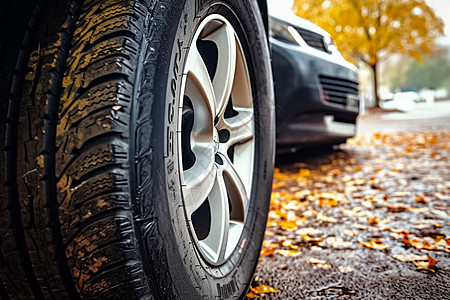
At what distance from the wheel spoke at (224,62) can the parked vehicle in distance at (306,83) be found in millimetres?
1785

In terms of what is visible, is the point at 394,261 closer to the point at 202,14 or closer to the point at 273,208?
the point at 273,208

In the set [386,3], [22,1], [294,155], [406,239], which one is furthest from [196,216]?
[386,3]

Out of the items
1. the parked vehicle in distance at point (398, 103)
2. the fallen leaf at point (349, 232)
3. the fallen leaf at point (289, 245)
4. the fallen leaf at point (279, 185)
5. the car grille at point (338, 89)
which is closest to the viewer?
the fallen leaf at point (289, 245)

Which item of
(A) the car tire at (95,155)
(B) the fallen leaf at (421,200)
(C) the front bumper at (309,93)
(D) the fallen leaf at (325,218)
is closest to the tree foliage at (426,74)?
(C) the front bumper at (309,93)

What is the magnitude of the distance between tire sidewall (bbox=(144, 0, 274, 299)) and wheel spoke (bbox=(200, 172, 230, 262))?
5 centimetres

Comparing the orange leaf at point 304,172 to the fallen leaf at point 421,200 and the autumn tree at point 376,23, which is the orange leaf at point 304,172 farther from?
the autumn tree at point 376,23

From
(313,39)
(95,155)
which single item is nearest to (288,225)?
(95,155)

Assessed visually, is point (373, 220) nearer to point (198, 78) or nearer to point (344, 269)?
point (344, 269)

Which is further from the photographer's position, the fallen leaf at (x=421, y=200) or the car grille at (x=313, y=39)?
the car grille at (x=313, y=39)

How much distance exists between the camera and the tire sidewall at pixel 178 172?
0.91m

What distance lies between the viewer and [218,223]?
1.30m

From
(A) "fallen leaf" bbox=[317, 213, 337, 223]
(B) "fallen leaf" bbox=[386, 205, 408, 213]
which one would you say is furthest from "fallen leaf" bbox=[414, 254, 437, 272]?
(B) "fallen leaf" bbox=[386, 205, 408, 213]

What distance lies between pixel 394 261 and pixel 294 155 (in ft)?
9.83

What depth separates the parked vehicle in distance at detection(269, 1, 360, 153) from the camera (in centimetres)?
318
